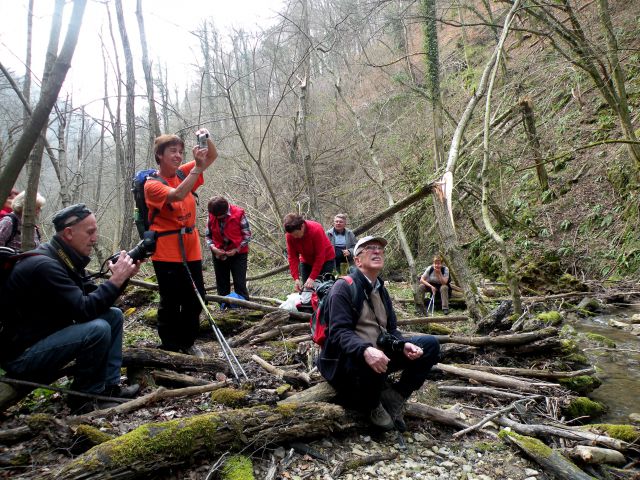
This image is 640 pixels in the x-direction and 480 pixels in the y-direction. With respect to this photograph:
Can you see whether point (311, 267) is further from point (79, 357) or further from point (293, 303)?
point (79, 357)

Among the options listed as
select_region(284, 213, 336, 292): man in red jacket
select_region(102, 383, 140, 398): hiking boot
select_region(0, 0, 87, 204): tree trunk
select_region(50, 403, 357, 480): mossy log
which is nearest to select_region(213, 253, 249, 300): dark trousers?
select_region(284, 213, 336, 292): man in red jacket

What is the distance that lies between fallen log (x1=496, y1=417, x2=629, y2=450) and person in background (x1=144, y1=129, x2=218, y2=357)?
2987mm

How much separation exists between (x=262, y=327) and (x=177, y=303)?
1.69m

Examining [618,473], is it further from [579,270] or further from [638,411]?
[579,270]

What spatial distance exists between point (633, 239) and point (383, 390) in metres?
9.04

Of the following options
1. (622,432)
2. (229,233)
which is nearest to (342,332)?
(622,432)

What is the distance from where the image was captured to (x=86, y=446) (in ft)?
8.57

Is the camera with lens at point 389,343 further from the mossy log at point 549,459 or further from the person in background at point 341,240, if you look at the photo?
the person in background at point 341,240

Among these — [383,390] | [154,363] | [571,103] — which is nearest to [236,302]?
[154,363]

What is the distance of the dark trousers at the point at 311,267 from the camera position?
597cm

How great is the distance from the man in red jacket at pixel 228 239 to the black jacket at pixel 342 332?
3.50 meters

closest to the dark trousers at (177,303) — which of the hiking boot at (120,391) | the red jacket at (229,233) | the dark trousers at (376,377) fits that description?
the hiking boot at (120,391)

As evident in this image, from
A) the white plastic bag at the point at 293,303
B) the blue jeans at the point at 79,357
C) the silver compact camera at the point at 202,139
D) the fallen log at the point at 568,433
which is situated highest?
the silver compact camera at the point at 202,139

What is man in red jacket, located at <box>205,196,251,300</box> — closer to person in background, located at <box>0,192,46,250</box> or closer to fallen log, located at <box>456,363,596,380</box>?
person in background, located at <box>0,192,46,250</box>
